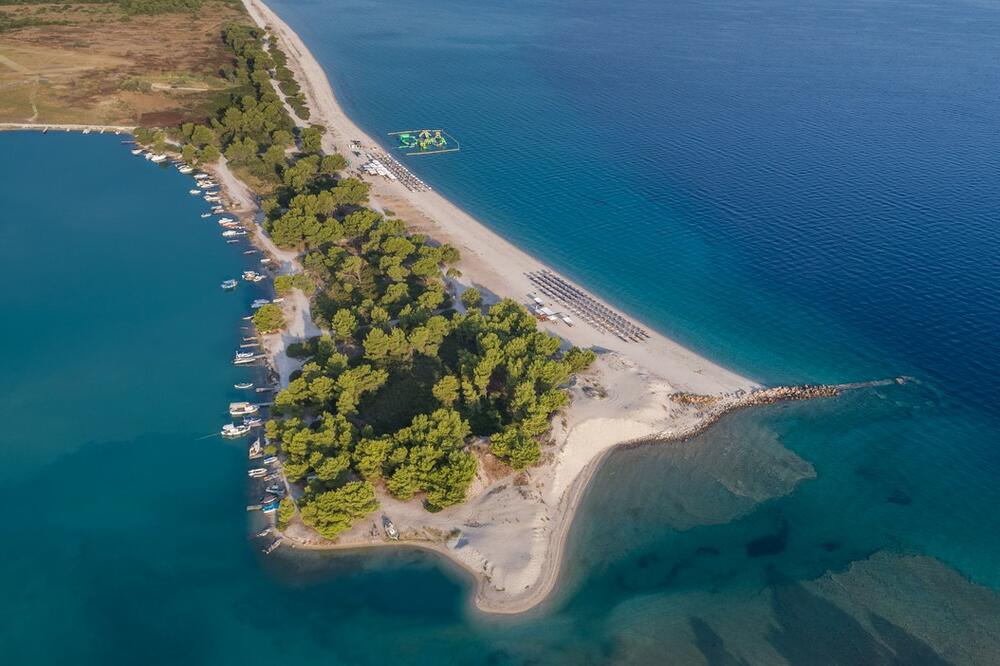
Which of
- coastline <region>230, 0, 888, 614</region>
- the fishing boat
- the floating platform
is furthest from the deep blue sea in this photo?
the floating platform

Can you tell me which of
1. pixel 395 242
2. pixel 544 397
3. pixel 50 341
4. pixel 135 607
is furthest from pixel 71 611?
pixel 395 242

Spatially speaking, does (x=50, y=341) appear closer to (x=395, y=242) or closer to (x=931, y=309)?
(x=395, y=242)

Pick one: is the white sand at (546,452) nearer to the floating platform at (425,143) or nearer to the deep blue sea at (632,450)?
the deep blue sea at (632,450)

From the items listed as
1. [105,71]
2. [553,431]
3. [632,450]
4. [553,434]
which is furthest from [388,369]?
[105,71]

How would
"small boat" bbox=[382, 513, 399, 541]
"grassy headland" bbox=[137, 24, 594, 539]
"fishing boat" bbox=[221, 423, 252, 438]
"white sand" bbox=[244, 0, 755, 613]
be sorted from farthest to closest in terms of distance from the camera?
1. "fishing boat" bbox=[221, 423, 252, 438]
2. "grassy headland" bbox=[137, 24, 594, 539]
3. "small boat" bbox=[382, 513, 399, 541]
4. "white sand" bbox=[244, 0, 755, 613]

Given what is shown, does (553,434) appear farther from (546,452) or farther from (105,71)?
A: (105,71)

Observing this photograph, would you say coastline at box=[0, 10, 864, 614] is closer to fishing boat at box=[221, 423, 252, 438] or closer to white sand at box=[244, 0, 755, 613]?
white sand at box=[244, 0, 755, 613]
